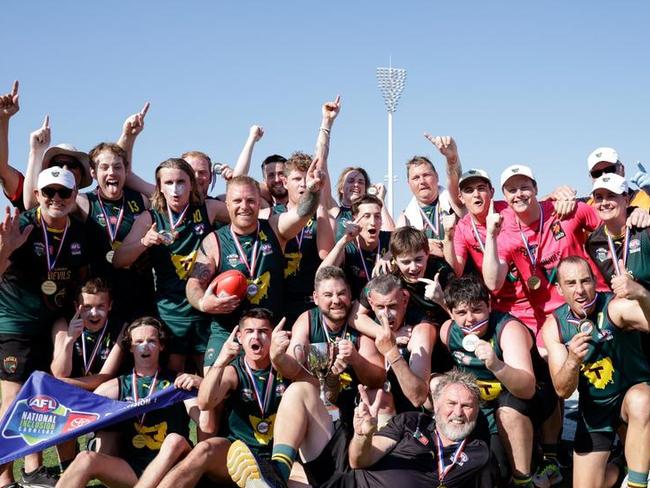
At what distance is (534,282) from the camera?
599 centimetres

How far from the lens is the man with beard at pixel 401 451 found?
4.61 m

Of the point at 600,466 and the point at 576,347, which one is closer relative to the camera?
the point at 576,347

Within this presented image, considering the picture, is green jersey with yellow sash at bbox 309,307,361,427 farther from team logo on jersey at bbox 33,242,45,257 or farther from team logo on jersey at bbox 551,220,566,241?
team logo on jersey at bbox 33,242,45,257

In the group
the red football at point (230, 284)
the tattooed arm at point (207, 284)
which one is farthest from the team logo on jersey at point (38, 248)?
the red football at point (230, 284)

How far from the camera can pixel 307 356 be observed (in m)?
5.52

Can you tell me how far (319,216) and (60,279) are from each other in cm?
234

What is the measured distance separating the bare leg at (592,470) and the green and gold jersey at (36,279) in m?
4.40

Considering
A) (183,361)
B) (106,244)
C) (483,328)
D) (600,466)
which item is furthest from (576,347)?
(106,244)

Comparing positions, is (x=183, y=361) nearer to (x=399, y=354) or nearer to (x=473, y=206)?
(x=399, y=354)

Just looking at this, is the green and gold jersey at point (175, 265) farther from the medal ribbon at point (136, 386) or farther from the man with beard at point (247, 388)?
the man with beard at point (247, 388)

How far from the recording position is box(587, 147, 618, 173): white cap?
6.24 meters

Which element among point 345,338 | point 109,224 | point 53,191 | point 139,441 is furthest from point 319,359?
point 53,191

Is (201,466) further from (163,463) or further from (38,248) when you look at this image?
(38,248)

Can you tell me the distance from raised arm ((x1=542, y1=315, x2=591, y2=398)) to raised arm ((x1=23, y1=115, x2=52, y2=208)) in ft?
14.6
